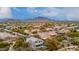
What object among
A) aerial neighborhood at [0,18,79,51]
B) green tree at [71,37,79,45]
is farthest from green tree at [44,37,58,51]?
green tree at [71,37,79,45]

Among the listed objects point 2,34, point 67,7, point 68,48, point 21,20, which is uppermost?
point 67,7

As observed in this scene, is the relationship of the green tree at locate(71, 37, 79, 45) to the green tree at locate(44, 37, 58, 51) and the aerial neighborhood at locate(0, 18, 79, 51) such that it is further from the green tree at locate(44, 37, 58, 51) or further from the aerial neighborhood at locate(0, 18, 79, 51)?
the green tree at locate(44, 37, 58, 51)

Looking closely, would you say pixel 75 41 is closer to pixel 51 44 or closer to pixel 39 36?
pixel 51 44

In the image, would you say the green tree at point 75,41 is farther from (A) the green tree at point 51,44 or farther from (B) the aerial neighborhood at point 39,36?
(A) the green tree at point 51,44

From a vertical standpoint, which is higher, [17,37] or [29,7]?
[29,7]

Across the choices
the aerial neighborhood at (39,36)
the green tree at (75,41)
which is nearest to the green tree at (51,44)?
the aerial neighborhood at (39,36)

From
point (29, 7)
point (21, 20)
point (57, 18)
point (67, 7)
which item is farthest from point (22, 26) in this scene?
point (67, 7)

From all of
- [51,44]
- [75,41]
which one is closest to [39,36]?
[51,44]
